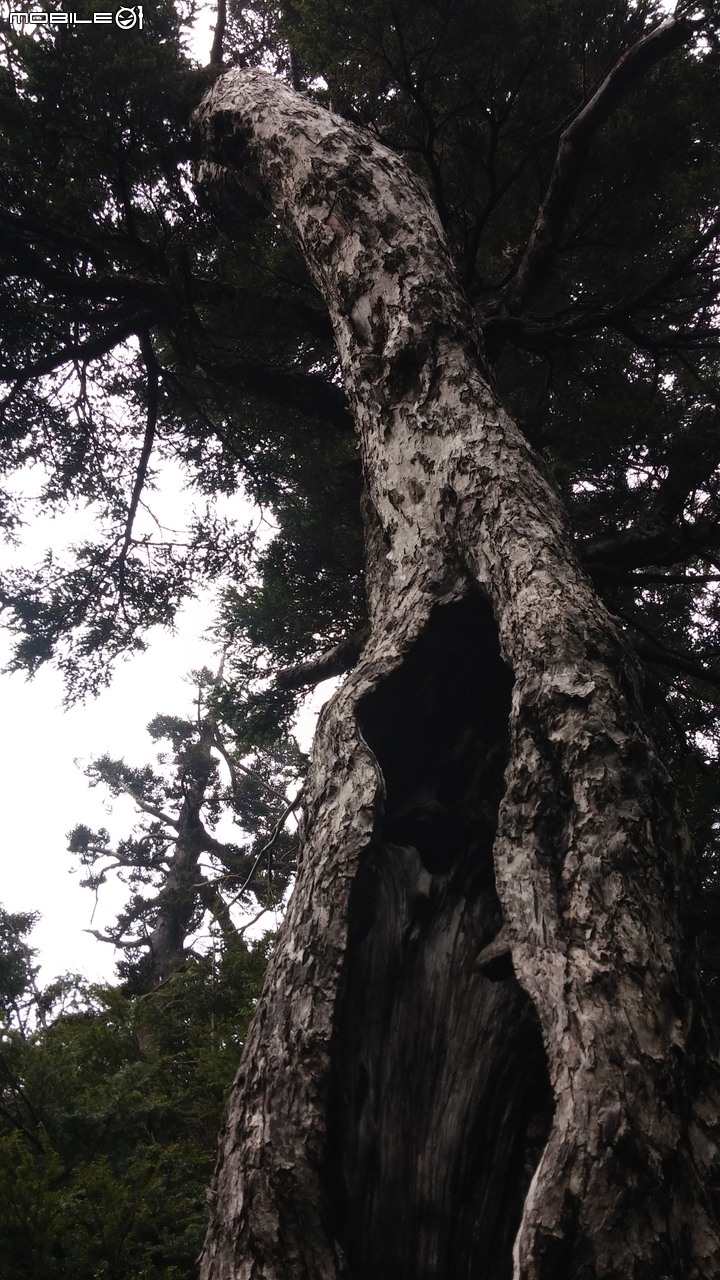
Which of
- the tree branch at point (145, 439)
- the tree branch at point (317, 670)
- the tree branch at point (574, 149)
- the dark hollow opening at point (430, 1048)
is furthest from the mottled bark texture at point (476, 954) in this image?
the tree branch at point (145, 439)

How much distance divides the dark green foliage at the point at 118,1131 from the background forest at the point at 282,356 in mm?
32

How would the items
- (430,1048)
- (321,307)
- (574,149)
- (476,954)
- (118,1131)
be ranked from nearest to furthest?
(430,1048) < (476,954) < (118,1131) < (574,149) < (321,307)

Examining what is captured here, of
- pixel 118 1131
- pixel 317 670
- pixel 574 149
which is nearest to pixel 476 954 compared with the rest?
pixel 118 1131

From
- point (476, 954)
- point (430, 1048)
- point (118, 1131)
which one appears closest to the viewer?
point (430, 1048)

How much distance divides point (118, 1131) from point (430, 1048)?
298 cm

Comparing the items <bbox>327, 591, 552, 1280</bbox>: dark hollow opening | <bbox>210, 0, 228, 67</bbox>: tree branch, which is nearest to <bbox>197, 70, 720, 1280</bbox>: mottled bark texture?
<bbox>327, 591, 552, 1280</bbox>: dark hollow opening

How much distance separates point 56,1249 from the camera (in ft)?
10.0

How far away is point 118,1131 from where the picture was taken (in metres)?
4.20

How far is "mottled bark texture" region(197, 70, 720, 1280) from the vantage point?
1556 millimetres

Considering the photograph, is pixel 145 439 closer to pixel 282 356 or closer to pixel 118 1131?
pixel 282 356

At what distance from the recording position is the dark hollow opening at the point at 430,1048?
1841mm

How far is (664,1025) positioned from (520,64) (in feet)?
22.8

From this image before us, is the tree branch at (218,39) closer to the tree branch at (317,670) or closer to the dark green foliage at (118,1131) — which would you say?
the tree branch at (317,670)

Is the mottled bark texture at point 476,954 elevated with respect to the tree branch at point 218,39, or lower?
lower
